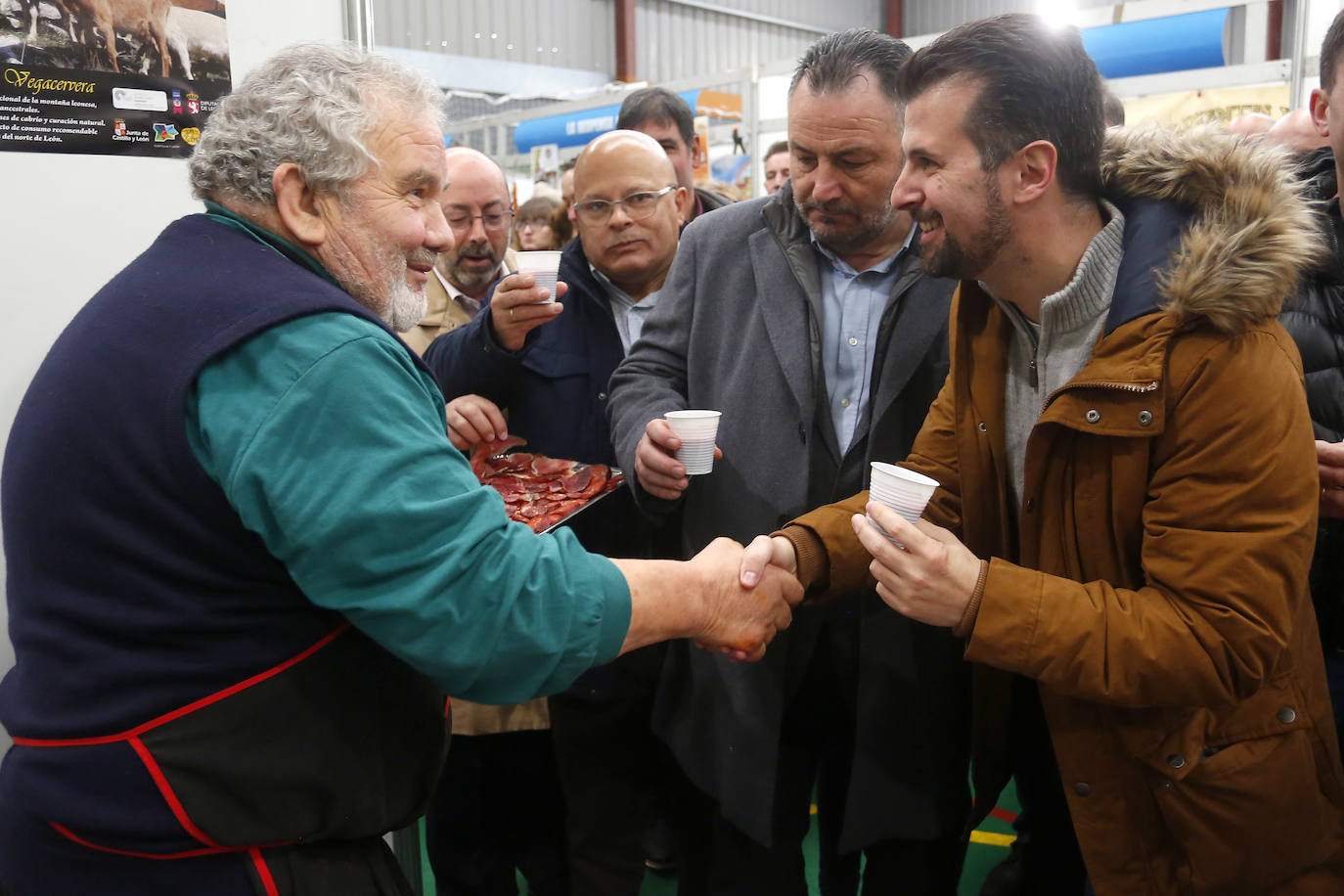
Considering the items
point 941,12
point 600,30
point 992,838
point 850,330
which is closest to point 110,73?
point 850,330

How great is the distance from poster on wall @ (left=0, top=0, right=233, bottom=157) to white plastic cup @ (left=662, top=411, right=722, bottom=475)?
1.26 m

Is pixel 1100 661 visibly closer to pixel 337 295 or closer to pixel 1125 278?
pixel 1125 278

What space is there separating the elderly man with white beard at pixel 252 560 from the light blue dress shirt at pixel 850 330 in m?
0.87

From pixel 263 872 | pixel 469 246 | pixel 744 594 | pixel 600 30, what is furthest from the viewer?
pixel 600 30

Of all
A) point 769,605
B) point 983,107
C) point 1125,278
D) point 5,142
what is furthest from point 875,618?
point 5,142

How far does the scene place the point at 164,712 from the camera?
1.35 m

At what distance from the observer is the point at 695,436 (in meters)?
2.08

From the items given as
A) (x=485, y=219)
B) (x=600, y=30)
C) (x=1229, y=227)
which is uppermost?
(x=600, y=30)

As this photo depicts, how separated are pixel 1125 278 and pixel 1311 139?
6.35ft

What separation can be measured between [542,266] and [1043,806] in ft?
5.66

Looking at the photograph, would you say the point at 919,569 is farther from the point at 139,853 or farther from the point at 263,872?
the point at 139,853

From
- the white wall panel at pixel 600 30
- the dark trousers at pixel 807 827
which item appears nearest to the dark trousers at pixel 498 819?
the dark trousers at pixel 807 827

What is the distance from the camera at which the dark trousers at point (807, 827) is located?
224 cm

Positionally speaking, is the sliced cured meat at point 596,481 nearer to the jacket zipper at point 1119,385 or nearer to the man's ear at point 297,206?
the man's ear at point 297,206
